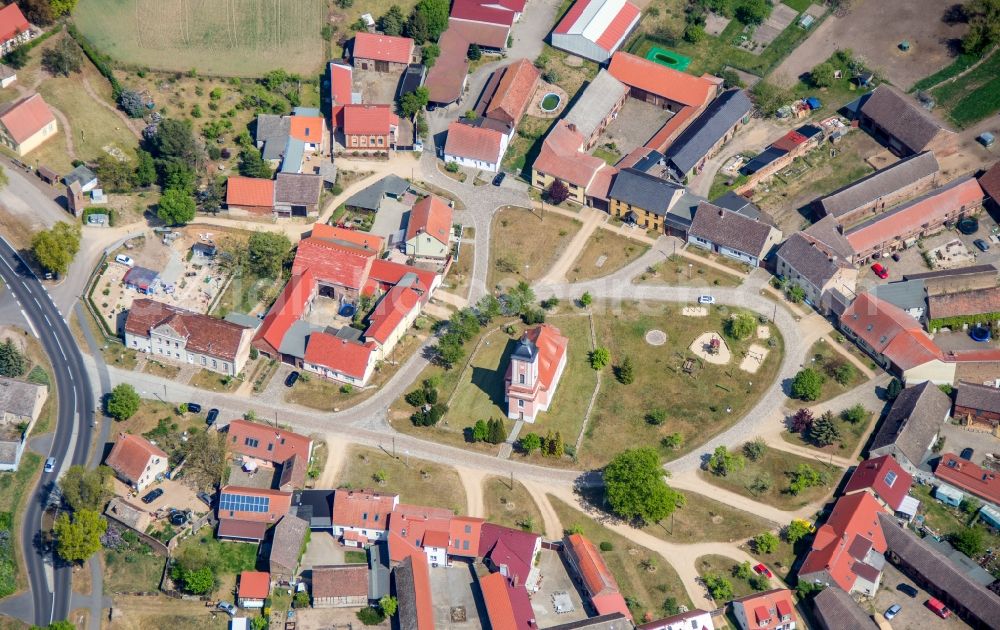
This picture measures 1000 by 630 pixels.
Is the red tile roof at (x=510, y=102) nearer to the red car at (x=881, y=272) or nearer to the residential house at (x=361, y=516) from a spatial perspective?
the red car at (x=881, y=272)

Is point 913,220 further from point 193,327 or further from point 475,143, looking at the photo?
point 193,327

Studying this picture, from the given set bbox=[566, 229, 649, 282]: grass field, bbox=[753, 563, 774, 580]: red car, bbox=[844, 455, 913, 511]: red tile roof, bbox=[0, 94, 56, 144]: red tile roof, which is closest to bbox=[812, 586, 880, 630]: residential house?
bbox=[753, 563, 774, 580]: red car

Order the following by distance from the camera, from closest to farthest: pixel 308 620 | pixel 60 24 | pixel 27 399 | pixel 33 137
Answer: pixel 308 620
pixel 27 399
pixel 33 137
pixel 60 24

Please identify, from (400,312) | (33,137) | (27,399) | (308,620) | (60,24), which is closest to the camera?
(308,620)

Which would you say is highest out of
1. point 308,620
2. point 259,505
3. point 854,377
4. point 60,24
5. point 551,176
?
point 60,24

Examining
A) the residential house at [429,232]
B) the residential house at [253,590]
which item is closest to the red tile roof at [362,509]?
the residential house at [253,590]

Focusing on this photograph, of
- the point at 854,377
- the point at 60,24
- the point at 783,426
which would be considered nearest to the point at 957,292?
the point at 854,377

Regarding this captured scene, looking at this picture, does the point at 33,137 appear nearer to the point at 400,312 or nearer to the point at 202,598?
the point at 400,312
